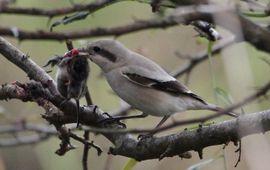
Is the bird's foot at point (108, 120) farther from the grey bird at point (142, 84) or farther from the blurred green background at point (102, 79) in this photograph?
the blurred green background at point (102, 79)

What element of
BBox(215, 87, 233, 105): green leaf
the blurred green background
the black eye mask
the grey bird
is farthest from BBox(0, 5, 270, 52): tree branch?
the blurred green background

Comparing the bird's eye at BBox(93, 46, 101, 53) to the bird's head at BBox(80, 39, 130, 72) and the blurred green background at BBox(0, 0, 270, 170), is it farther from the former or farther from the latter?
the blurred green background at BBox(0, 0, 270, 170)

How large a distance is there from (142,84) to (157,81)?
7 centimetres

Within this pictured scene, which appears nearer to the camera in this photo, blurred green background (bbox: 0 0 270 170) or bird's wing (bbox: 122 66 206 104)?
bird's wing (bbox: 122 66 206 104)

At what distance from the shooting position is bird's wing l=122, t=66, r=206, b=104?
2695mm

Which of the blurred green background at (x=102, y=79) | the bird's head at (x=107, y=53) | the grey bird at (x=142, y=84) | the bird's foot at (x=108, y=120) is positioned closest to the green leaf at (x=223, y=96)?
the bird's foot at (x=108, y=120)

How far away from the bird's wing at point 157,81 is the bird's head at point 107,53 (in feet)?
0.25

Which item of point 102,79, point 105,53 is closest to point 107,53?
point 105,53

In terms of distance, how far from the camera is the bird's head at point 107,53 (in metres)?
2.65

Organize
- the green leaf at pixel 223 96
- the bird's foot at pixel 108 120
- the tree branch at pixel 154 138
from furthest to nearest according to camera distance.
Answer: the bird's foot at pixel 108 120 → the green leaf at pixel 223 96 → the tree branch at pixel 154 138

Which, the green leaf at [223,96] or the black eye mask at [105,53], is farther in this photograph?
the black eye mask at [105,53]

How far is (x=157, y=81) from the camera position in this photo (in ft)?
8.93

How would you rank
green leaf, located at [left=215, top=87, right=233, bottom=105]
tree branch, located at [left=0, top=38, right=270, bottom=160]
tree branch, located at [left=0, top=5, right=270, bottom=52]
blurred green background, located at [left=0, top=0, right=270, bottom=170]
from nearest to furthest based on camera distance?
tree branch, located at [left=0, top=5, right=270, bottom=52], tree branch, located at [left=0, top=38, right=270, bottom=160], green leaf, located at [left=215, top=87, right=233, bottom=105], blurred green background, located at [left=0, top=0, right=270, bottom=170]

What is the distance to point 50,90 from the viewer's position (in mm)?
2158
